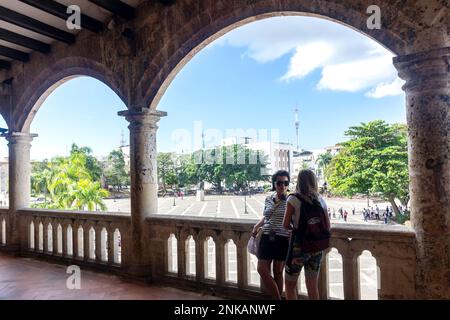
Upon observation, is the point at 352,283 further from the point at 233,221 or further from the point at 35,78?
the point at 35,78

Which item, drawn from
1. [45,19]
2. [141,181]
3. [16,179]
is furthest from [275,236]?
[16,179]

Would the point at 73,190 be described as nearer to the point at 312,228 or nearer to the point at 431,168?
the point at 312,228

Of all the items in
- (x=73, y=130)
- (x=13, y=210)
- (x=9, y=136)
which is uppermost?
(x=73, y=130)

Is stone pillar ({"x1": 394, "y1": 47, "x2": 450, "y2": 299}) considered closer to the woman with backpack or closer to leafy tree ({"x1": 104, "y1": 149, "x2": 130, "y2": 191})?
the woman with backpack

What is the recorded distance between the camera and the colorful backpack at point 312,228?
233 centimetres

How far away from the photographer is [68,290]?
3748 mm

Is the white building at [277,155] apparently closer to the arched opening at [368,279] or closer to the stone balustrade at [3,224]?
the arched opening at [368,279]

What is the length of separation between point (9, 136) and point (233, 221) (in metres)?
4.52

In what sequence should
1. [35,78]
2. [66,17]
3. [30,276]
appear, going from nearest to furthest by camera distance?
[66,17] → [30,276] → [35,78]

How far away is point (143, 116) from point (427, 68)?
2.97 meters

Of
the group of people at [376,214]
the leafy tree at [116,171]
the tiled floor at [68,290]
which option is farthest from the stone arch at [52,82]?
the leafy tree at [116,171]

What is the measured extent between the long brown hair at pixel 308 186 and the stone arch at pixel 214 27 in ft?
4.04

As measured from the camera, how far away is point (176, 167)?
88.6ft
